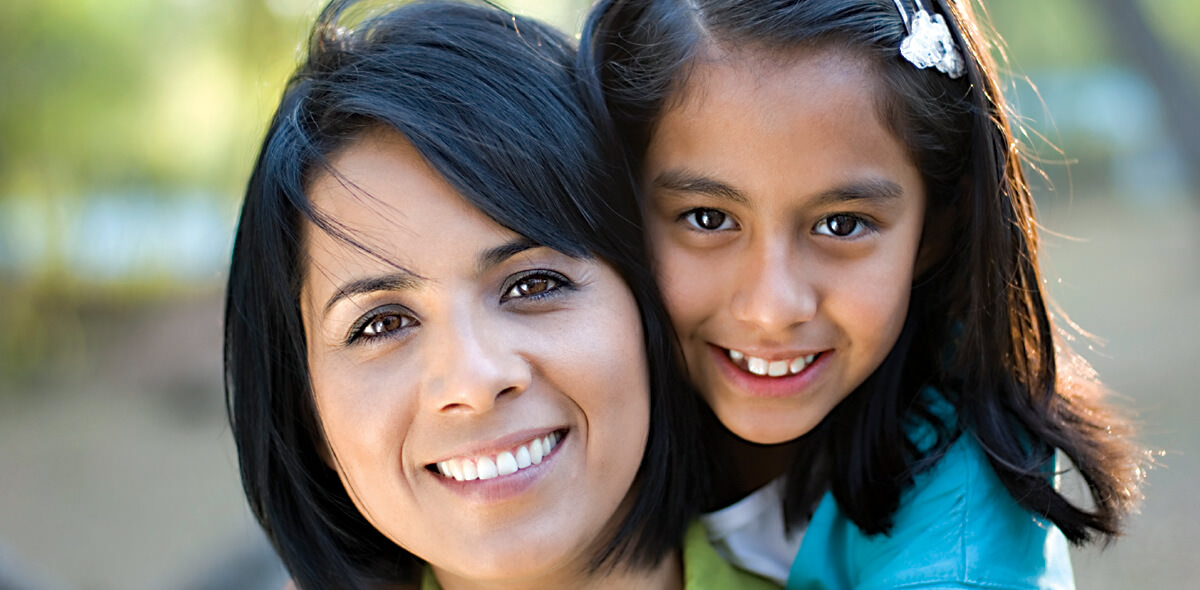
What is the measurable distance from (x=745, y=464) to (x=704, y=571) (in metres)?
0.53

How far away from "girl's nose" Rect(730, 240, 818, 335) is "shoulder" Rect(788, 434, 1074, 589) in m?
0.48

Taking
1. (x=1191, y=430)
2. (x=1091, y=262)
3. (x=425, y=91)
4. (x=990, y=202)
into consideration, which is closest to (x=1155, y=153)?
(x=1091, y=262)

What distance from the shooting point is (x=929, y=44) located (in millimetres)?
2137

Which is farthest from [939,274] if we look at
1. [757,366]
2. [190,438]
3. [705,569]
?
[190,438]

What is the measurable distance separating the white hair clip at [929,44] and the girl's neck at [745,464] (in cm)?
86

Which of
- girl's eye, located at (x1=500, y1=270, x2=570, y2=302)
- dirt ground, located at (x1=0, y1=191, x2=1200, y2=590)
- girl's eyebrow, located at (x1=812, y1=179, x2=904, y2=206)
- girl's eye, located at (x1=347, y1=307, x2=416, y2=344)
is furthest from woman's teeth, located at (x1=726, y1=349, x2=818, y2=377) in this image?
dirt ground, located at (x1=0, y1=191, x2=1200, y2=590)

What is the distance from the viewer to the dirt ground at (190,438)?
4762mm

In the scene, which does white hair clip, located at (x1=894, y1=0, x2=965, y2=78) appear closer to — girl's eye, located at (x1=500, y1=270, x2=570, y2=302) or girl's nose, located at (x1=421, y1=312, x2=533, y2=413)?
girl's eye, located at (x1=500, y1=270, x2=570, y2=302)

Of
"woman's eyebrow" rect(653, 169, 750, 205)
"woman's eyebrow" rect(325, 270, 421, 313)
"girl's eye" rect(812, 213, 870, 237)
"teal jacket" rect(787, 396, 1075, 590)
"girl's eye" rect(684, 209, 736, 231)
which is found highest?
"woman's eyebrow" rect(653, 169, 750, 205)

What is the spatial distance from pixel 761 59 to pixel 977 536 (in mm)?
995

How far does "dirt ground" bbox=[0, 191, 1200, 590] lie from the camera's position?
4762 mm

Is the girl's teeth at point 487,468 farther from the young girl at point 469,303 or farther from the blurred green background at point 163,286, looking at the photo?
the blurred green background at point 163,286

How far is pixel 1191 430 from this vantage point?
5586 millimetres

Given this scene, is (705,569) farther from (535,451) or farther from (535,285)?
(535,285)
